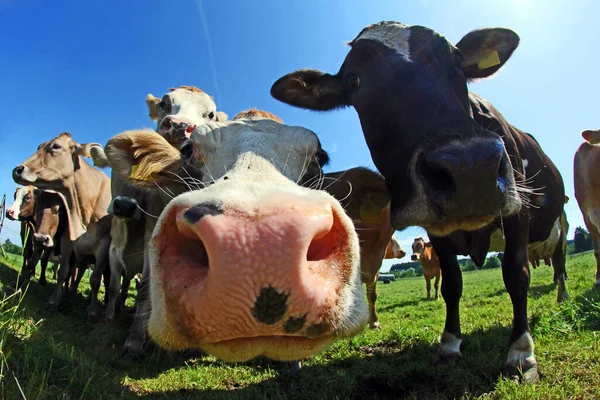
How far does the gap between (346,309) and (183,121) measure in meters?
4.42

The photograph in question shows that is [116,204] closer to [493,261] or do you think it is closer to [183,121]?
[183,121]

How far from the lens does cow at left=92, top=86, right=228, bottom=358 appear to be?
4699 mm

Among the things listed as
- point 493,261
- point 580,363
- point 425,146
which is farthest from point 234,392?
point 493,261

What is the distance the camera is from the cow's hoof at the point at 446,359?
3.72 m

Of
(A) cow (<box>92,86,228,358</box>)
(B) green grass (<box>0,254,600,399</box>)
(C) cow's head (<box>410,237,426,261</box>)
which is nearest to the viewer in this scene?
(B) green grass (<box>0,254,600,399</box>)

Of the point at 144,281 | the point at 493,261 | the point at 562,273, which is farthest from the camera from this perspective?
the point at 493,261

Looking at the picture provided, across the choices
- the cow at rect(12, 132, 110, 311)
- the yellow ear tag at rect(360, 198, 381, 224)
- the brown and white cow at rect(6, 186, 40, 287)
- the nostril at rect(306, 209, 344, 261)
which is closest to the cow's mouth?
the nostril at rect(306, 209, 344, 261)

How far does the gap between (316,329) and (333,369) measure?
272 cm

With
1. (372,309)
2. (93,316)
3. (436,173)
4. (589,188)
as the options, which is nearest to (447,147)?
(436,173)

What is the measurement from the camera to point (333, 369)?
398 cm

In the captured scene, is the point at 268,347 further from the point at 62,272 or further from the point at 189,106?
the point at 62,272

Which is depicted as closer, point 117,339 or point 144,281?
point 144,281

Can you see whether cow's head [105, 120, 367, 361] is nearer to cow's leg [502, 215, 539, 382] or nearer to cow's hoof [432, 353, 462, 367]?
cow's leg [502, 215, 539, 382]

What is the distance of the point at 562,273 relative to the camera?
7.40 metres
